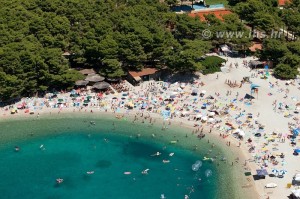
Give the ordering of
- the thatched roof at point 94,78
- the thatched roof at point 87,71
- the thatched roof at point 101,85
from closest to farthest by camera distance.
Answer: the thatched roof at point 101,85
the thatched roof at point 94,78
the thatched roof at point 87,71

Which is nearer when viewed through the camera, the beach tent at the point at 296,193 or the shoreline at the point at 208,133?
the beach tent at the point at 296,193

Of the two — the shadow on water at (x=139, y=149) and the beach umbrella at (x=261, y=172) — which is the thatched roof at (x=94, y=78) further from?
the beach umbrella at (x=261, y=172)

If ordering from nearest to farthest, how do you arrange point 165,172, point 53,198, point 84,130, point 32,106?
point 53,198
point 165,172
point 84,130
point 32,106

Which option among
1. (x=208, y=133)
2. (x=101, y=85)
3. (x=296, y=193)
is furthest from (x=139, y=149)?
(x=296, y=193)

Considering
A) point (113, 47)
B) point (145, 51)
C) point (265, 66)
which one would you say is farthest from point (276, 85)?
point (113, 47)

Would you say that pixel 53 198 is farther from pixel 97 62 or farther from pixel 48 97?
pixel 97 62

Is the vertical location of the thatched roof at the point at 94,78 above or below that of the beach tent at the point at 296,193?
above

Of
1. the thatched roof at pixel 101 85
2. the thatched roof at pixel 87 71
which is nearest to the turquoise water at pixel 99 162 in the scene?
the thatched roof at pixel 101 85

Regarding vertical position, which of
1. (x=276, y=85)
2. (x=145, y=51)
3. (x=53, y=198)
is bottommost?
(x=53, y=198)
